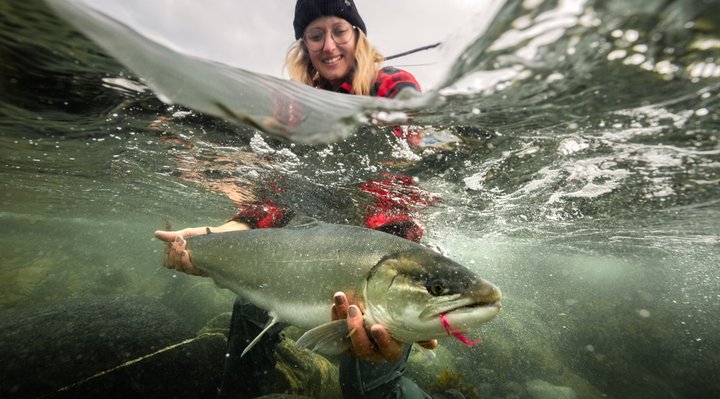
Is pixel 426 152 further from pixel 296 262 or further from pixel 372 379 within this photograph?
pixel 372 379

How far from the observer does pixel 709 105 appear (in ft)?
13.6

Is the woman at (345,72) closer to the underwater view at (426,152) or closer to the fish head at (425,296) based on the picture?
the underwater view at (426,152)

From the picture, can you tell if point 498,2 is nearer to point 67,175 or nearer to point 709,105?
point 709,105

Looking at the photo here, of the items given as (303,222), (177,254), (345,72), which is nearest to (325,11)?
(345,72)

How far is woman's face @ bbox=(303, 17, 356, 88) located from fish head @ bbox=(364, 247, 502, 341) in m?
2.76

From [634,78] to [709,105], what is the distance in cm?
149

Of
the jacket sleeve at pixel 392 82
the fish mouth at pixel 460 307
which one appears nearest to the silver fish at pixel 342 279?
the fish mouth at pixel 460 307

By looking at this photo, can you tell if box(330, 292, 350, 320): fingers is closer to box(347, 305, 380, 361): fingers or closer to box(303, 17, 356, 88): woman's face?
box(347, 305, 380, 361): fingers

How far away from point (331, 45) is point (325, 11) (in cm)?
48

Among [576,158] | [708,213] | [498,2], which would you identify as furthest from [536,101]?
[708,213]

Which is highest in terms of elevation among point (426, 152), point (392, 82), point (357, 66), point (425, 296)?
point (357, 66)

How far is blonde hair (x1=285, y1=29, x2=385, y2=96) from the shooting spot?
4.15 metres

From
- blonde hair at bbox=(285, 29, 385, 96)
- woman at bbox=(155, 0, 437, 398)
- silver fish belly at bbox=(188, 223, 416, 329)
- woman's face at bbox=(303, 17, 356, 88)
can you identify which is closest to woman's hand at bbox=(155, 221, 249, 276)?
woman at bbox=(155, 0, 437, 398)

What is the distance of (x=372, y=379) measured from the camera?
15.3 feet
